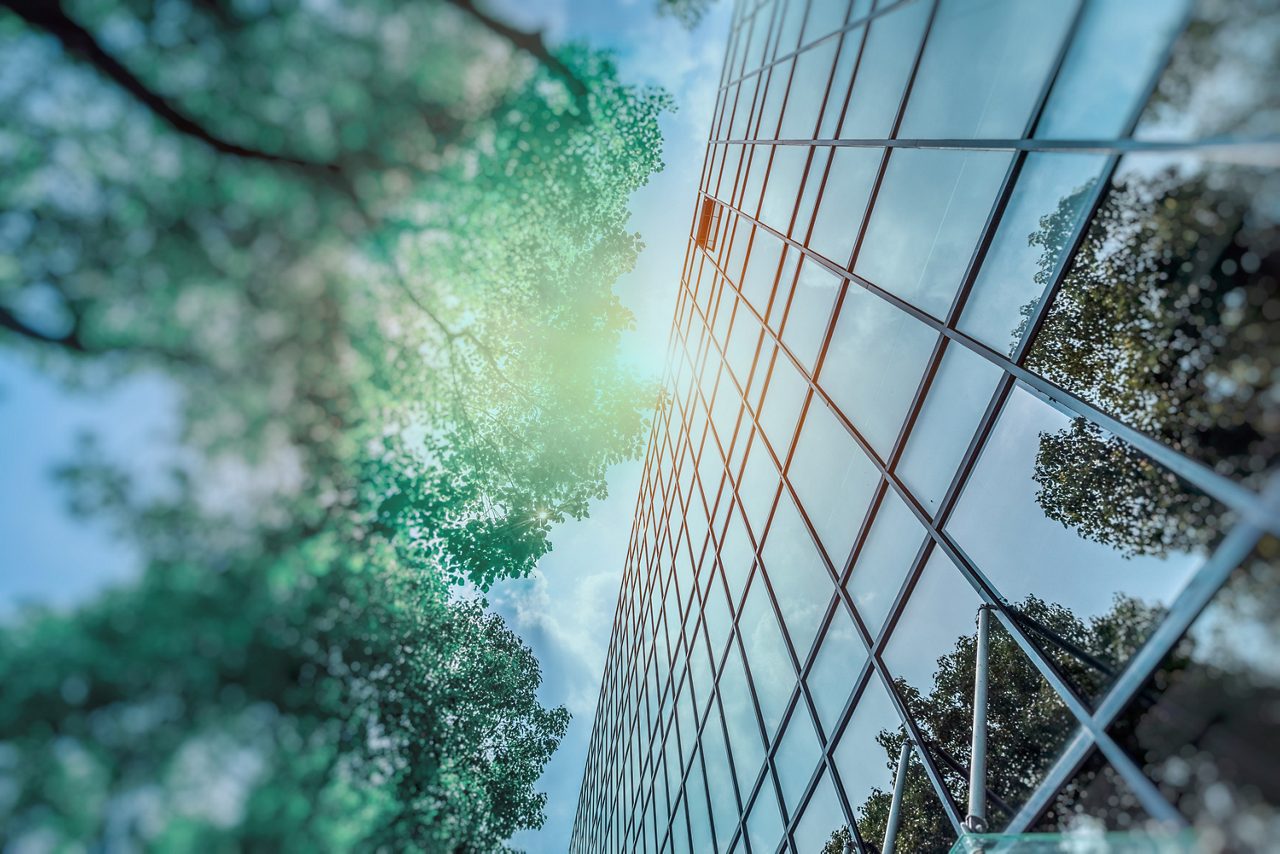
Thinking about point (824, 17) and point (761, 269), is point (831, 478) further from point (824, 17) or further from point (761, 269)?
point (824, 17)

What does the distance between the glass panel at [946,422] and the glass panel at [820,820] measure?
3.96 metres

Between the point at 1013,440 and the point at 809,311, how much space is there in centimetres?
462

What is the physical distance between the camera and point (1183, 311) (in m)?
3.46

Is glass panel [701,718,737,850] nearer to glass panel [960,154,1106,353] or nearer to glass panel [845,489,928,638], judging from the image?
glass panel [845,489,928,638]

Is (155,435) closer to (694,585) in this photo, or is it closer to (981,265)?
(981,265)

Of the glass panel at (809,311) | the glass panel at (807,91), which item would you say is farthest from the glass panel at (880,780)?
the glass panel at (807,91)

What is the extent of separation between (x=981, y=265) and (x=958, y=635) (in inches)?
144

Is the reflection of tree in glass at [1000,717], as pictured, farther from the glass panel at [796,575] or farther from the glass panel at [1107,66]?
the glass panel at [1107,66]

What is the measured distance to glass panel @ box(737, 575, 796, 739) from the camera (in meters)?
8.33

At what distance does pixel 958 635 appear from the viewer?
205 inches

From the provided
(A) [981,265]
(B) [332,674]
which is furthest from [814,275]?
(B) [332,674]

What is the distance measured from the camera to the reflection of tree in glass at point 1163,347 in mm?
2945

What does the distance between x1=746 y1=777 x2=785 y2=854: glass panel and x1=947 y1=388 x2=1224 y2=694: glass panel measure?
18.4 ft

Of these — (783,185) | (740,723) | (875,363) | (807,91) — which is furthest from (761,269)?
(740,723)
